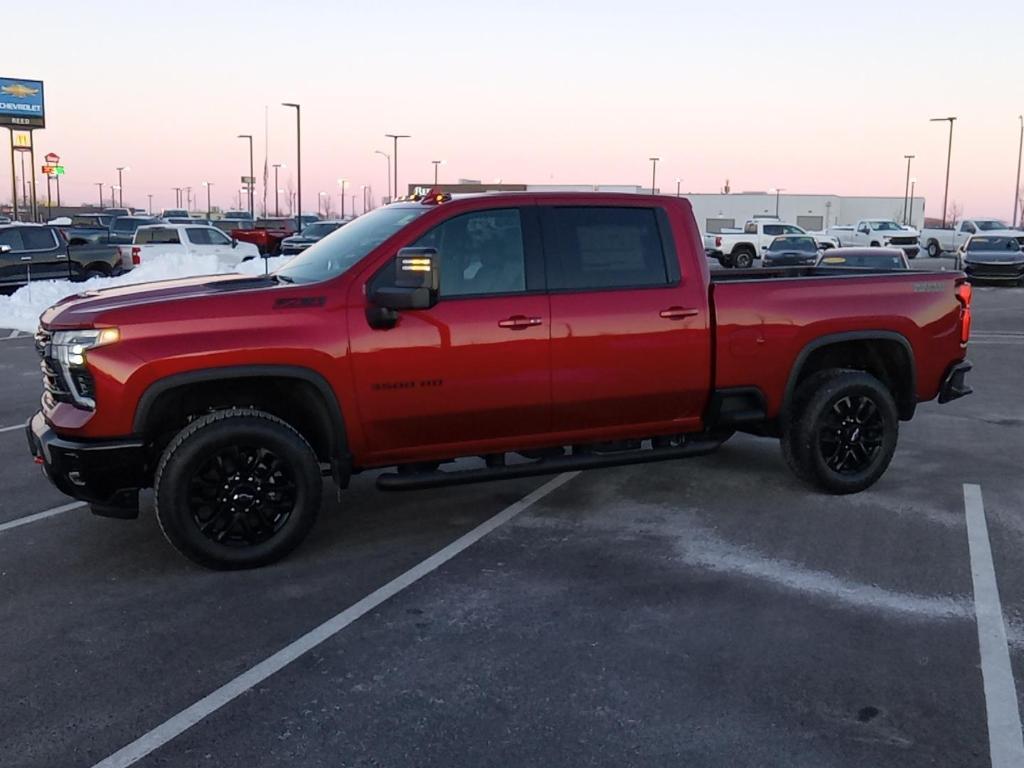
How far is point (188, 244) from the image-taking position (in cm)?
2522

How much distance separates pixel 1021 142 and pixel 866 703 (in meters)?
78.5

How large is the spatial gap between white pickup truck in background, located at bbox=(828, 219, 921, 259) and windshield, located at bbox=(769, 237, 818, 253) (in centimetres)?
1027

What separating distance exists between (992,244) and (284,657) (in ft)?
101

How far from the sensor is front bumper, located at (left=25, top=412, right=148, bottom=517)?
503cm

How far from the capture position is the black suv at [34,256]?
67.6 ft

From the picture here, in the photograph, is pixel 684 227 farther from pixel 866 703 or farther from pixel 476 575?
pixel 866 703

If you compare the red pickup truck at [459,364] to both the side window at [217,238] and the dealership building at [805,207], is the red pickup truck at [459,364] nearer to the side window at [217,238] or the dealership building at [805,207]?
the side window at [217,238]

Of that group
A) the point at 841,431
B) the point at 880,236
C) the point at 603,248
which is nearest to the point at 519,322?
the point at 603,248

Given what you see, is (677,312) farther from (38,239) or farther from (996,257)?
(996,257)

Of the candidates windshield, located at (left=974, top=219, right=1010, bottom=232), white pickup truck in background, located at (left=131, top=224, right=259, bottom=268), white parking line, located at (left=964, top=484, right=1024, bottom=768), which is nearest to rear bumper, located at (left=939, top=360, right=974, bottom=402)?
white parking line, located at (left=964, top=484, right=1024, bottom=768)

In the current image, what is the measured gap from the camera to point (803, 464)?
6.74 m

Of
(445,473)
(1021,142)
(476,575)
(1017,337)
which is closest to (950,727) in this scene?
(476,575)

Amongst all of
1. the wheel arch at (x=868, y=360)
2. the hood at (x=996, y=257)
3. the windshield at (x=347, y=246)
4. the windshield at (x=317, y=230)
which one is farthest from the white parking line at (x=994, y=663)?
the windshield at (x=317, y=230)

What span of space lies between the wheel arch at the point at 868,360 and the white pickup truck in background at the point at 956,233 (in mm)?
37011
